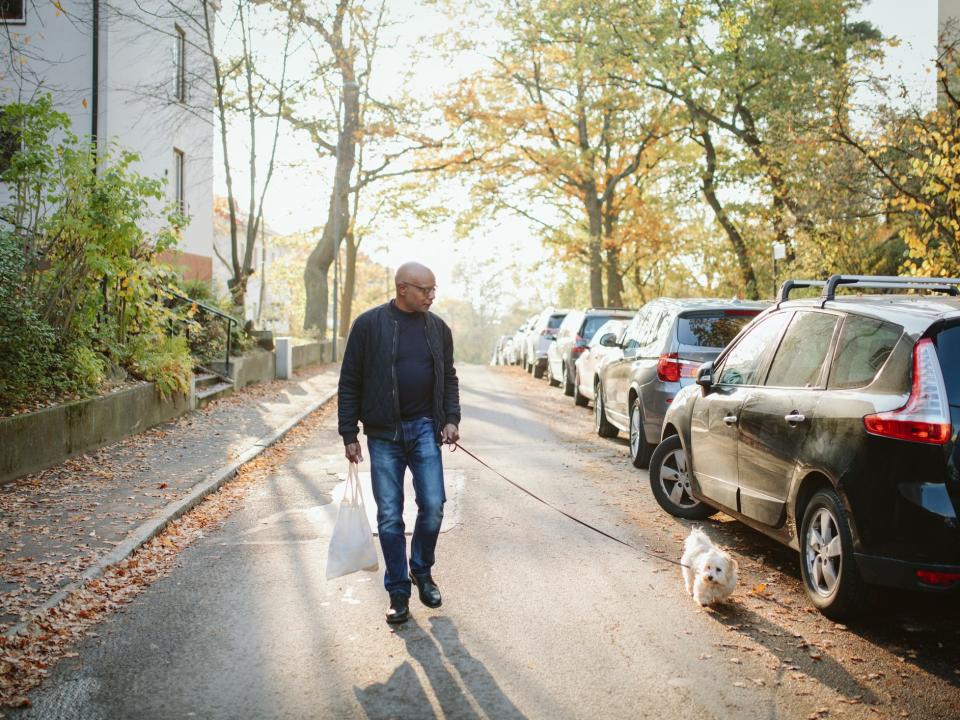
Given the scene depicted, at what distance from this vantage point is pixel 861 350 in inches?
210

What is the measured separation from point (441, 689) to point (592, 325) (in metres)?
16.3

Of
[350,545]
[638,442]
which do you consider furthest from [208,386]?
[350,545]

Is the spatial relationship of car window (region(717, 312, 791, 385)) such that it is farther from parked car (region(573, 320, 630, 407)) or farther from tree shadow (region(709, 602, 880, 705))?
parked car (region(573, 320, 630, 407))

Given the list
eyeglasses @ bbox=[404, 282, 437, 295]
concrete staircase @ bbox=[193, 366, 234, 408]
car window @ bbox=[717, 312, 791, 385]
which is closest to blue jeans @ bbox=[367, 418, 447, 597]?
eyeglasses @ bbox=[404, 282, 437, 295]

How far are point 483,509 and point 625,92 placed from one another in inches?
894

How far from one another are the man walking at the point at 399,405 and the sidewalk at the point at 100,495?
2.00 metres

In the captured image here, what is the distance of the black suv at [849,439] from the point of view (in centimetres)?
464

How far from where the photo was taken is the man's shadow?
13.4ft

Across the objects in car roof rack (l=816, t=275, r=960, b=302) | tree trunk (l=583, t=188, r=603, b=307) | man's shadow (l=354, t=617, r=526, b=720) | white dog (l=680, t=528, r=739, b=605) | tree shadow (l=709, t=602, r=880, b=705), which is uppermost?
tree trunk (l=583, t=188, r=603, b=307)

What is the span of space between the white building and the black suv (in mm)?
16363

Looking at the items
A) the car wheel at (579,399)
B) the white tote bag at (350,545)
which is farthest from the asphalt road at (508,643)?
the car wheel at (579,399)

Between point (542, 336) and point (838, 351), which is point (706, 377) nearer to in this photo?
point (838, 351)

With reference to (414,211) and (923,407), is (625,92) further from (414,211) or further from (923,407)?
(923,407)

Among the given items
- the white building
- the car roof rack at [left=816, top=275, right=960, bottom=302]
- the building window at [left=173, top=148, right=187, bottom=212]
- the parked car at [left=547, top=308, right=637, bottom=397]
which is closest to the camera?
the car roof rack at [left=816, top=275, right=960, bottom=302]
